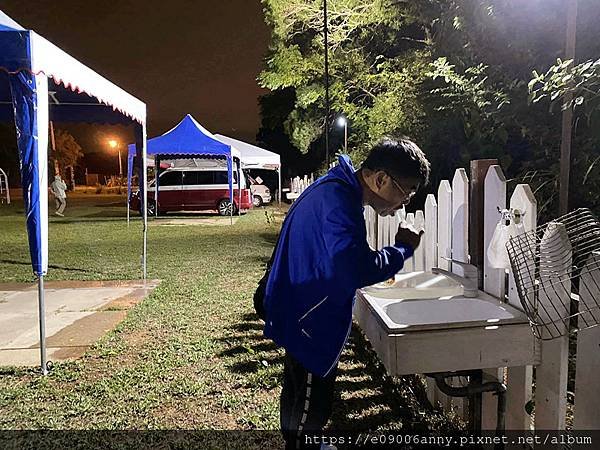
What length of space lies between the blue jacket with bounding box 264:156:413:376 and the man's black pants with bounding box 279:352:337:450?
0.10 m

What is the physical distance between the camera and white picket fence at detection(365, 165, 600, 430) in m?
1.92

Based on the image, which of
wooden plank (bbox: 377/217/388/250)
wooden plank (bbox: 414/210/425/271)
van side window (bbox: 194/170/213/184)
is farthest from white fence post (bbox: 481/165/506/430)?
van side window (bbox: 194/170/213/184)

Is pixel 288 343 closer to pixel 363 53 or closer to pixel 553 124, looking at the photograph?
pixel 553 124

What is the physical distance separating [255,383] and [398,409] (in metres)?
1.02

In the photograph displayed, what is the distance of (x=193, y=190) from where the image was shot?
1828 centimetres

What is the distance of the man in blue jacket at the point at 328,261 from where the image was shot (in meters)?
1.78

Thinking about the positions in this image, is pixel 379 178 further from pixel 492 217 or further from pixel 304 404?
pixel 304 404

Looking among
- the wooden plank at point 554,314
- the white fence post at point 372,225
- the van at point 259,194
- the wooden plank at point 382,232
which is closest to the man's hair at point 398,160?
the wooden plank at point 554,314

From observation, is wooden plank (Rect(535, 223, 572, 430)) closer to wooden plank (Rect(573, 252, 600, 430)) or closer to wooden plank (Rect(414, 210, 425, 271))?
wooden plank (Rect(573, 252, 600, 430))

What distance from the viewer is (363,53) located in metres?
12.9

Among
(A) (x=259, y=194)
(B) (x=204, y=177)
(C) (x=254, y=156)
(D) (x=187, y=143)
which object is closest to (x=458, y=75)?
(D) (x=187, y=143)

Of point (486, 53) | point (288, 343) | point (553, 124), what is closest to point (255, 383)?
point (288, 343)

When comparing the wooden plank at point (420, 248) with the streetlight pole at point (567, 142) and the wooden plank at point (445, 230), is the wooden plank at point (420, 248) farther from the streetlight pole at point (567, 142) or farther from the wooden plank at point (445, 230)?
the streetlight pole at point (567, 142)

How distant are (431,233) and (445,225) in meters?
0.34
